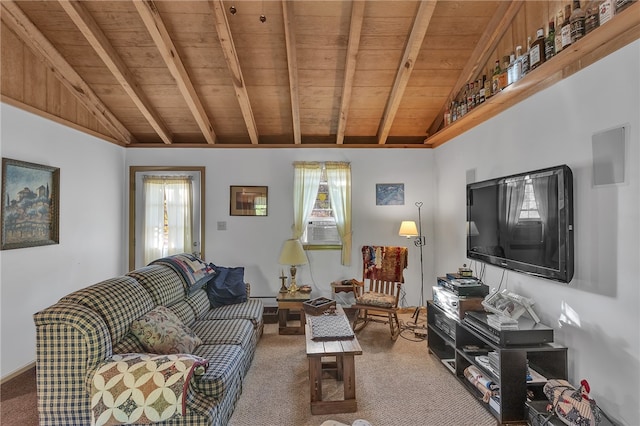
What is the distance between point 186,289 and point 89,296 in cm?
122

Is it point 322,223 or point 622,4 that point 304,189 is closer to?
point 322,223

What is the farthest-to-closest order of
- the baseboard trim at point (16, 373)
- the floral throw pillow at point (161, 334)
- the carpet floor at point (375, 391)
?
the baseboard trim at point (16, 373) < the carpet floor at point (375, 391) < the floral throw pillow at point (161, 334)

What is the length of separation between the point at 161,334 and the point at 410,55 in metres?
3.26

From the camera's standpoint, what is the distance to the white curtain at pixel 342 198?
4742 millimetres

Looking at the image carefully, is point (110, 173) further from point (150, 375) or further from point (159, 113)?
Answer: point (150, 375)

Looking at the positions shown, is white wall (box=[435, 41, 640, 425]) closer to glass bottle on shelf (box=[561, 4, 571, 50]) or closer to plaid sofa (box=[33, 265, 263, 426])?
glass bottle on shelf (box=[561, 4, 571, 50])

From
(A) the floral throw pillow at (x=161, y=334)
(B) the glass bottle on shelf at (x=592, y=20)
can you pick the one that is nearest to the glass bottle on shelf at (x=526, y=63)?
(B) the glass bottle on shelf at (x=592, y=20)

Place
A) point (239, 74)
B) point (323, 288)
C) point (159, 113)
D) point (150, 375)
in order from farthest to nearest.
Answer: point (323, 288) → point (159, 113) → point (239, 74) → point (150, 375)

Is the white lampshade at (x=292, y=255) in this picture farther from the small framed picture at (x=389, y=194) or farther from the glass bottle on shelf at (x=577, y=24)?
→ the glass bottle on shelf at (x=577, y=24)

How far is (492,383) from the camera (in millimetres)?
2344

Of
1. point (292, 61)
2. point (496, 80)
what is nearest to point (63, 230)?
point (292, 61)

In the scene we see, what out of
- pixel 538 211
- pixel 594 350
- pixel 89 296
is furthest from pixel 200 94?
pixel 594 350

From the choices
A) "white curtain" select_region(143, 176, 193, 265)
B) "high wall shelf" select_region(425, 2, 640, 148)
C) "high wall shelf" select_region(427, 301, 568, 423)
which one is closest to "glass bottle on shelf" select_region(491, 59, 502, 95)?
"high wall shelf" select_region(425, 2, 640, 148)

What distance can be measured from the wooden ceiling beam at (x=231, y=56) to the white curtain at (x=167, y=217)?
1448 mm
